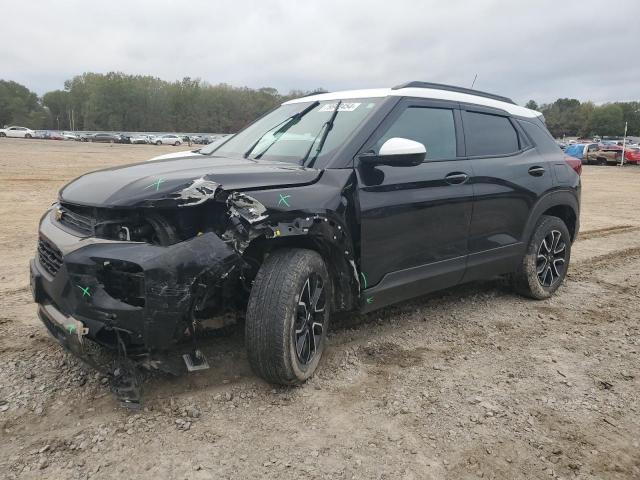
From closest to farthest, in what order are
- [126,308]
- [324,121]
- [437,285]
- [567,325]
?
[126,308] → [324,121] → [437,285] → [567,325]

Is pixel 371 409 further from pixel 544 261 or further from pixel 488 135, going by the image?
pixel 544 261

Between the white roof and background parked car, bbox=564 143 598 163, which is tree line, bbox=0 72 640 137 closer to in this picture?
background parked car, bbox=564 143 598 163

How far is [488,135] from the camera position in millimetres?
4508

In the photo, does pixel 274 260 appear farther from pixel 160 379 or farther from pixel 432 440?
pixel 432 440

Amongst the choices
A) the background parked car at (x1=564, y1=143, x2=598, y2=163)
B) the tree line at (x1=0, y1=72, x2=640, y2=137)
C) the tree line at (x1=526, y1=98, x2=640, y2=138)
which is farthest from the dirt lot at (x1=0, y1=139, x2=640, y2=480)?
the tree line at (x1=526, y1=98, x2=640, y2=138)

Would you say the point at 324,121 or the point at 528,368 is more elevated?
the point at 324,121

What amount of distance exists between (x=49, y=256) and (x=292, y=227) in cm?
139

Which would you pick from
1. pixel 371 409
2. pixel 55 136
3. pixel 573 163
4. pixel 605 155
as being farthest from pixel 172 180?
pixel 55 136

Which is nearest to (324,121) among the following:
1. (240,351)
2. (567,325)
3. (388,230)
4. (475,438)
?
(388,230)

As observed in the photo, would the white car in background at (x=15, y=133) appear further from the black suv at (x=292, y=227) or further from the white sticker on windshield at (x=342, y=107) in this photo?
the white sticker on windshield at (x=342, y=107)

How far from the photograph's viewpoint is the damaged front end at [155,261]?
2611 mm

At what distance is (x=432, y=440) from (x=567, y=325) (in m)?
2.33

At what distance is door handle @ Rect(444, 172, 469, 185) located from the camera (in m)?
3.97

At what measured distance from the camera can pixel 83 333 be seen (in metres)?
2.64
